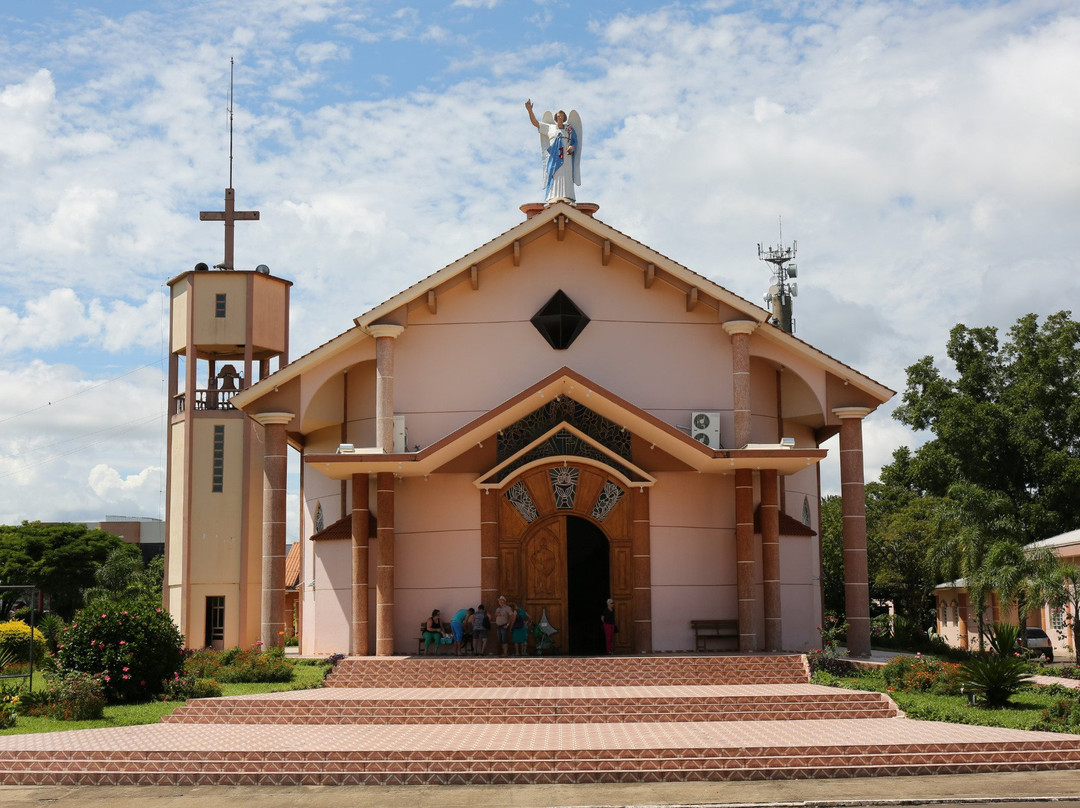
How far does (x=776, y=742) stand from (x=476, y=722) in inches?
203

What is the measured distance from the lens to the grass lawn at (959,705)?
1802cm

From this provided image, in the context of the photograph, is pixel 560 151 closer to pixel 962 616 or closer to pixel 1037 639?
pixel 1037 639

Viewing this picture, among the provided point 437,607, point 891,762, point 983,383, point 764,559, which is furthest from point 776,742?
point 983,383

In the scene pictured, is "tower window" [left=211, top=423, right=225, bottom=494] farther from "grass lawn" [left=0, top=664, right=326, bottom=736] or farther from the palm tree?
the palm tree

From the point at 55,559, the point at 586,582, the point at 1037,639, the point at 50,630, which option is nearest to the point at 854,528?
the point at 586,582

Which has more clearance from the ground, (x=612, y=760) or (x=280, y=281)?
(x=280, y=281)

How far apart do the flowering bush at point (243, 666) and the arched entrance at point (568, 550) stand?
500 cm

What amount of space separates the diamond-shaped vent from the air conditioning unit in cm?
323

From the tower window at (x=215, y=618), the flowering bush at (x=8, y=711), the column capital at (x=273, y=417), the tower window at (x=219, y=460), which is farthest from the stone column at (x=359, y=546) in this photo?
the tower window at (x=219, y=460)

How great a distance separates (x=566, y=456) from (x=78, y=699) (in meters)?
10.5

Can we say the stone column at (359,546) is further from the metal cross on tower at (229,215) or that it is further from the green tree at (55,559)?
the green tree at (55,559)

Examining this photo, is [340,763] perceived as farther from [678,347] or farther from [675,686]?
[678,347]

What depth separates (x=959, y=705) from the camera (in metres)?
19.6

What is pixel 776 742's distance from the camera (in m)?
16.2
